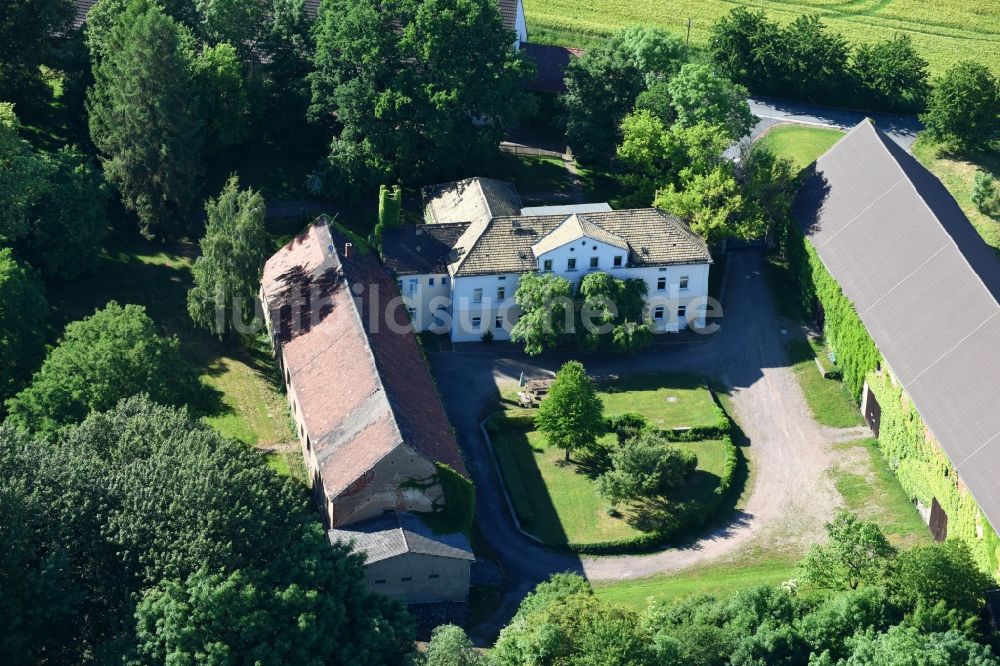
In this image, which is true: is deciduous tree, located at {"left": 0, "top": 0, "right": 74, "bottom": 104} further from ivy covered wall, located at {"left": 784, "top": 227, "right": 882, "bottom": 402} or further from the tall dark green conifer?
ivy covered wall, located at {"left": 784, "top": 227, "right": 882, "bottom": 402}

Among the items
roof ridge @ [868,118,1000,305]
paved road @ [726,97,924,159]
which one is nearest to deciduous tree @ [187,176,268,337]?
roof ridge @ [868,118,1000,305]

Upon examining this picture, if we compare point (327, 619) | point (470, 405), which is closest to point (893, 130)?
point (470, 405)

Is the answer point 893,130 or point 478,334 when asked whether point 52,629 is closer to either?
point 478,334

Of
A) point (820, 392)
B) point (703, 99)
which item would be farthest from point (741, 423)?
point (703, 99)

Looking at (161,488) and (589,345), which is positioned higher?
(161,488)

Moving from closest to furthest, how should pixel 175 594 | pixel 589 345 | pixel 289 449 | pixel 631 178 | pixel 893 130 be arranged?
pixel 175 594
pixel 289 449
pixel 589 345
pixel 631 178
pixel 893 130

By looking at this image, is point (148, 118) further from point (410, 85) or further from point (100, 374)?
point (100, 374)

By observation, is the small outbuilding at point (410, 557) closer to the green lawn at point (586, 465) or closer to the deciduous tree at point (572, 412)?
the green lawn at point (586, 465)
